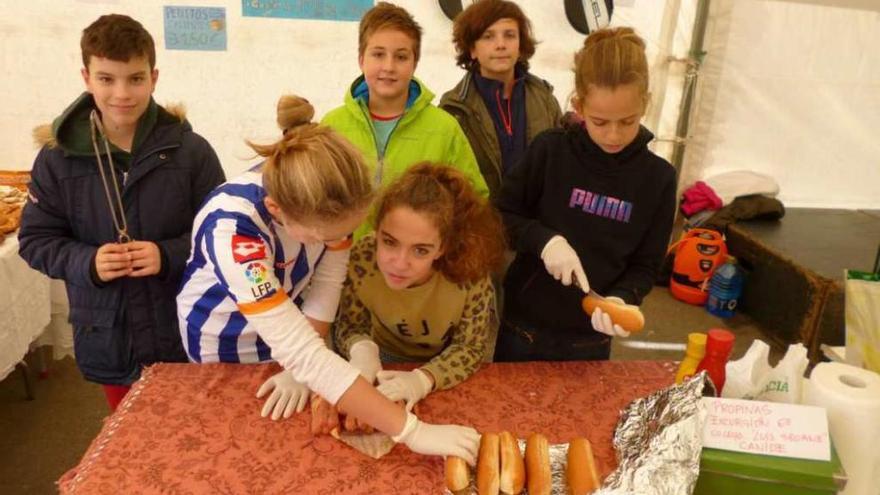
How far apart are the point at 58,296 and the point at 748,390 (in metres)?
2.89

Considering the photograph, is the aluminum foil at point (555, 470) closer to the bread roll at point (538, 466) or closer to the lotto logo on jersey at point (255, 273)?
the bread roll at point (538, 466)

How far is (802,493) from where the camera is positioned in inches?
44.6

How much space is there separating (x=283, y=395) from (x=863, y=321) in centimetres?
136

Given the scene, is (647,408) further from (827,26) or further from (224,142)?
(827,26)

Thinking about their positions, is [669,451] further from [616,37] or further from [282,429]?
[616,37]

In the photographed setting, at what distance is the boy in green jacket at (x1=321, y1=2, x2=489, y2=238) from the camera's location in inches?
80.4

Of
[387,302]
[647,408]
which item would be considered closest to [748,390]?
[647,408]

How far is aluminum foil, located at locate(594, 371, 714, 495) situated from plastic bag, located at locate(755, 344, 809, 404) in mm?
124

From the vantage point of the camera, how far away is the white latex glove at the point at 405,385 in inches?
57.1

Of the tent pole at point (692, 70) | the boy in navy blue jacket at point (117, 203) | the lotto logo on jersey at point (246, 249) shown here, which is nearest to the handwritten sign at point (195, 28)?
the boy in navy blue jacket at point (117, 203)

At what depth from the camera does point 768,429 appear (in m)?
1.17

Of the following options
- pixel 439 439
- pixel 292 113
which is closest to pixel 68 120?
pixel 292 113

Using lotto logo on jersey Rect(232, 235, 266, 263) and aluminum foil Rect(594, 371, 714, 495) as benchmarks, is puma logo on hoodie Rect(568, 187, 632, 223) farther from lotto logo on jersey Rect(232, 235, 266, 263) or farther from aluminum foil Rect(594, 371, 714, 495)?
lotto logo on jersey Rect(232, 235, 266, 263)

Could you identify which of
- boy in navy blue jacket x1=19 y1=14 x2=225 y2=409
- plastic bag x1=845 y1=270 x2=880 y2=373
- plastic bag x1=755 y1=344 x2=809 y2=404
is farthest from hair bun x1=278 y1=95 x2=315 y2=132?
plastic bag x1=845 y1=270 x2=880 y2=373
